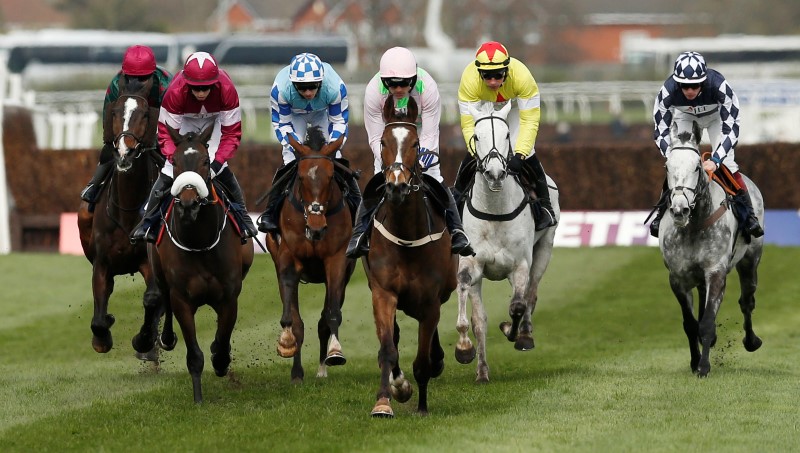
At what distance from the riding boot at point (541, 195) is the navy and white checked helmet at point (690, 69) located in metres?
1.37

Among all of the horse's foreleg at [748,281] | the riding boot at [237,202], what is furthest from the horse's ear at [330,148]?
the horse's foreleg at [748,281]

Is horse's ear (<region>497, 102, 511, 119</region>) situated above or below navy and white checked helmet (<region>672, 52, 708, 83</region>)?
below

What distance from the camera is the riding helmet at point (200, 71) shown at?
32.9 feet

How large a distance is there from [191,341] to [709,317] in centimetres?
410

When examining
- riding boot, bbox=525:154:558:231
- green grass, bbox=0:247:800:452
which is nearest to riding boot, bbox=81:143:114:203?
green grass, bbox=0:247:800:452

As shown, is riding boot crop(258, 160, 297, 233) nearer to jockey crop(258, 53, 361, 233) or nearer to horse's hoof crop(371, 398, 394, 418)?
jockey crop(258, 53, 361, 233)

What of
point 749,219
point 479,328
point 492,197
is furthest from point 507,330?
point 749,219

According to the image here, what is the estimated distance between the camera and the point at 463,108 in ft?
36.4

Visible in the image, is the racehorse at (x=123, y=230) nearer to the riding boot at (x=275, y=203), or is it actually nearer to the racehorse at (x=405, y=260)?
the riding boot at (x=275, y=203)

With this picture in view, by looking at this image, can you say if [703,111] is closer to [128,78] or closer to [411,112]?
[411,112]

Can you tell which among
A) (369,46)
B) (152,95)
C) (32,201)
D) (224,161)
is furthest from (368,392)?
(369,46)

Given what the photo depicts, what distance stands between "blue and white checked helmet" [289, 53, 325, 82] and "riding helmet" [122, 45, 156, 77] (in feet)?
3.95

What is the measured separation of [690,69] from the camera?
11133 millimetres

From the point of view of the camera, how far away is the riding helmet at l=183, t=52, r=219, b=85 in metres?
10.0
